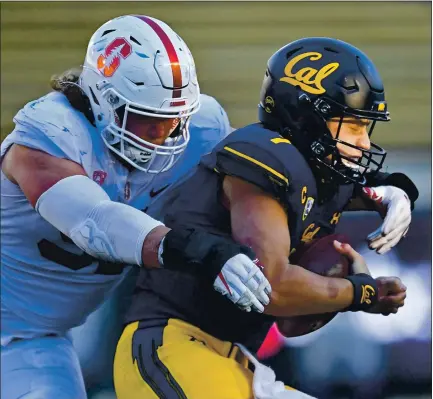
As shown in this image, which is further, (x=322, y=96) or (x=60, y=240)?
(x=60, y=240)

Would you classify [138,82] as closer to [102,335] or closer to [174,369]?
[174,369]

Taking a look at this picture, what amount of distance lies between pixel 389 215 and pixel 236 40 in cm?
203

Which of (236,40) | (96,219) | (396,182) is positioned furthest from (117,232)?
(236,40)

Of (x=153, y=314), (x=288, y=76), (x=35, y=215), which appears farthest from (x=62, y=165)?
(x=288, y=76)

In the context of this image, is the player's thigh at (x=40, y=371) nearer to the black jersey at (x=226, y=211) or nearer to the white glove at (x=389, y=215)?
the black jersey at (x=226, y=211)

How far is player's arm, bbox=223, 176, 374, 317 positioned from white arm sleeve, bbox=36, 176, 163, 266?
0.17 m

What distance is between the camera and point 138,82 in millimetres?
2188

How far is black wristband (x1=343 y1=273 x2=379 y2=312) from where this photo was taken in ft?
6.53

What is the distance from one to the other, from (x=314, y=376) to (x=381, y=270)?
0.39 m

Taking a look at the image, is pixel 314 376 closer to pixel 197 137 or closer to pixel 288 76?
pixel 197 137

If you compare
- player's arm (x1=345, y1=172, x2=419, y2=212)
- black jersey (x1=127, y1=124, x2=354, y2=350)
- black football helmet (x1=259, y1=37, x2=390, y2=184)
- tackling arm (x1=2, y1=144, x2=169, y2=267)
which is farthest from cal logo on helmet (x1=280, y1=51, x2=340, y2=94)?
tackling arm (x1=2, y1=144, x2=169, y2=267)

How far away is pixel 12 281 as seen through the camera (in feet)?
8.00

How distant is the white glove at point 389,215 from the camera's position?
230 centimetres

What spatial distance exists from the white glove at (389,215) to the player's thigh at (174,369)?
555 mm
